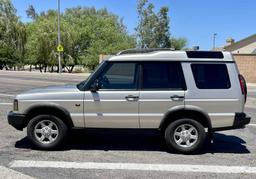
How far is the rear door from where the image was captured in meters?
6.16

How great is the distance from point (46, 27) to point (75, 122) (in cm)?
3843

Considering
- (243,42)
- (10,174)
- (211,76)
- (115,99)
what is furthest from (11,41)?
(10,174)

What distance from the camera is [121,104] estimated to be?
6195mm

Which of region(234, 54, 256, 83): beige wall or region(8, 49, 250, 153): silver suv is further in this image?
region(234, 54, 256, 83): beige wall

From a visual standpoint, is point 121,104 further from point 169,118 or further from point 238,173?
point 238,173

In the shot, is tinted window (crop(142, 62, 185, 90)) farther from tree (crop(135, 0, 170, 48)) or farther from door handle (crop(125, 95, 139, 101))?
tree (crop(135, 0, 170, 48))

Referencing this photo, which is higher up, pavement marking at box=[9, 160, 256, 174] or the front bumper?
the front bumper

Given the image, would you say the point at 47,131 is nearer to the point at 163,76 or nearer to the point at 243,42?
the point at 163,76

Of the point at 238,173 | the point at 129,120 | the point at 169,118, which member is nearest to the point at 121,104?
the point at 129,120

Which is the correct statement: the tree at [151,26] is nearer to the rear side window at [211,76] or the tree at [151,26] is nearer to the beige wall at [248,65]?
the beige wall at [248,65]

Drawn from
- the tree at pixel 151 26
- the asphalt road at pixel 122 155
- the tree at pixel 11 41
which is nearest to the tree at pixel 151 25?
the tree at pixel 151 26

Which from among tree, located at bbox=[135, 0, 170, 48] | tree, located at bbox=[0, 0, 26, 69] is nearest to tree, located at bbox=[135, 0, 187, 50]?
tree, located at bbox=[135, 0, 170, 48]

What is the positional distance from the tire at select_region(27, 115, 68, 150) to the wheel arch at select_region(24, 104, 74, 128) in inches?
3.0

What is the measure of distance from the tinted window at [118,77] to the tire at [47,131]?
1066 mm
